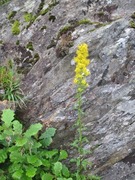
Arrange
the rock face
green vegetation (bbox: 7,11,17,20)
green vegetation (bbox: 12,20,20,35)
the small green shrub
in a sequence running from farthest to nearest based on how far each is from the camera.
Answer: green vegetation (bbox: 7,11,17,20)
green vegetation (bbox: 12,20,20,35)
the rock face
the small green shrub

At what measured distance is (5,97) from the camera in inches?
252

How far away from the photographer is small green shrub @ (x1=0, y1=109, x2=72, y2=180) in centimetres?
500

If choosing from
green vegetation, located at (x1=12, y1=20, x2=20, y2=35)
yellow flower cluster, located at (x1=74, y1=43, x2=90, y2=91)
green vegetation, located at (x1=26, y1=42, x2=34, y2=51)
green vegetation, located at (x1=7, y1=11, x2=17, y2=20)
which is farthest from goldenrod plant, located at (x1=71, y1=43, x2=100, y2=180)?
green vegetation, located at (x1=7, y1=11, x2=17, y2=20)

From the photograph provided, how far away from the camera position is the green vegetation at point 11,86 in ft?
20.7

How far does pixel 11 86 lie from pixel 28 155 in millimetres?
1777

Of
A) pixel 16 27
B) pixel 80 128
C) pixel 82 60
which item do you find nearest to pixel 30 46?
pixel 16 27

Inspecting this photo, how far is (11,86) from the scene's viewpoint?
6.50 m

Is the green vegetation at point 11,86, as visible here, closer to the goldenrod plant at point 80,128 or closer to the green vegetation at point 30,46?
the green vegetation at point 30,46

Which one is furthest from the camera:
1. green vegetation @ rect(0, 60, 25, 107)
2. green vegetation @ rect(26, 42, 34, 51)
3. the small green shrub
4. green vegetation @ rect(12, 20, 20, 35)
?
green vegetation @ rect(12, 20, 20, 35)

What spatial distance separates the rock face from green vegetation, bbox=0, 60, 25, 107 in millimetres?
136

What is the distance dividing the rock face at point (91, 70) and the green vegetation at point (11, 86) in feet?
0.45

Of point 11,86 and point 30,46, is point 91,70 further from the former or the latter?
point 30,46

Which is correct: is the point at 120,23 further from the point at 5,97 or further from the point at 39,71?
the point at 5,97

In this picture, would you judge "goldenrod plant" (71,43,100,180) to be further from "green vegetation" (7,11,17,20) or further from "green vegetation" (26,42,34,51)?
"green vegetation" (7,11,17,20)
